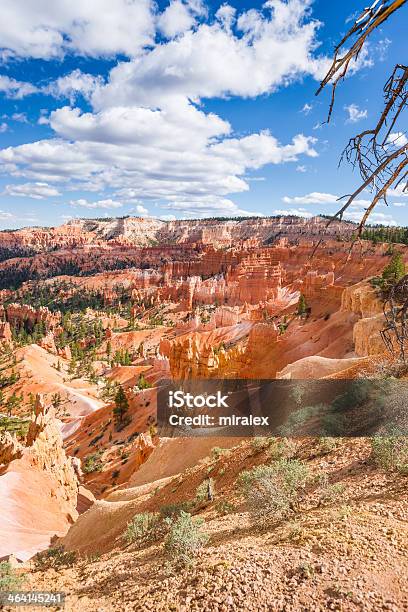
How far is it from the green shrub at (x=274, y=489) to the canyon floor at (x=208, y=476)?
6.1 inches

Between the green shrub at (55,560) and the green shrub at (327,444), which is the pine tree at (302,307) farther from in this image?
the green shrub at (55,560)

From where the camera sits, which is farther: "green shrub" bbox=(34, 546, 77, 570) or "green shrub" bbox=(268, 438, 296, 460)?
"green shrub" bbox=(268, 438, 296, 460)

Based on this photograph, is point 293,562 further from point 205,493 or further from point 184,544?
point 205,493

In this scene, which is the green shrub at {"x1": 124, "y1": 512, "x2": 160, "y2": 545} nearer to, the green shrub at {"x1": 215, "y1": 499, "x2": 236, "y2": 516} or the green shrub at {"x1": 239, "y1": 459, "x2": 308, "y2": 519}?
the green shrub at {"x1": 215, "y1": 499, "x2": 236, "y2": 516}

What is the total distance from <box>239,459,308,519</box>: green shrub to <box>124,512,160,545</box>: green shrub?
3181 mm

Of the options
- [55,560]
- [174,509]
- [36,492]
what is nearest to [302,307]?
[36,492]

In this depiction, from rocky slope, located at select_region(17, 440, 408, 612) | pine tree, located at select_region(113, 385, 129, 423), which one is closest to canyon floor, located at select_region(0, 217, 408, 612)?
rocky slope, located at select_region(17, 440, 408, 612)

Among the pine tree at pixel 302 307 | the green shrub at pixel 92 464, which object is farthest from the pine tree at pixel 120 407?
the pine tree at pixel 302 307

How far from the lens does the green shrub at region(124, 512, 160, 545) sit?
8.98 meters

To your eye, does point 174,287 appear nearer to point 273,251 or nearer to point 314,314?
point 273,251

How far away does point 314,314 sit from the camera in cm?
4684

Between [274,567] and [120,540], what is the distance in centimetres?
712

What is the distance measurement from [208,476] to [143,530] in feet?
9.75

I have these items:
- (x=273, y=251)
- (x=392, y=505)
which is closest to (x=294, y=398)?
(x=392, y=505)
